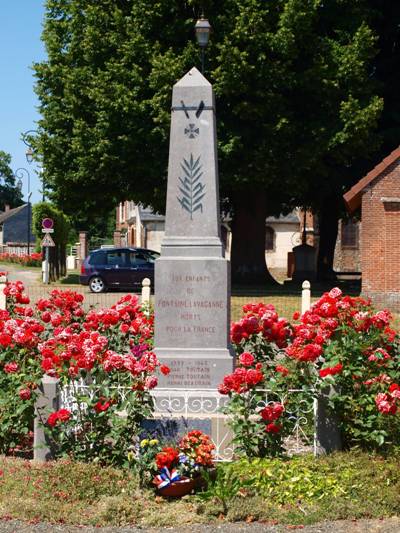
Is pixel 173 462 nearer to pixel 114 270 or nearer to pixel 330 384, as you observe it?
pixel 330 384

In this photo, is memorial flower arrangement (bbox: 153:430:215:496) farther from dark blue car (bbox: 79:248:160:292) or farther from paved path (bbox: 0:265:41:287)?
paved path (bbox: 0:265:41:287)

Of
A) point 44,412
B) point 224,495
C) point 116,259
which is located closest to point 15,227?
point 116,259

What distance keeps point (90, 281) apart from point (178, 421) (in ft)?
80.7

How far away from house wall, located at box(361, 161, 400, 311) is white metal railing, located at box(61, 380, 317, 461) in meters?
16.5

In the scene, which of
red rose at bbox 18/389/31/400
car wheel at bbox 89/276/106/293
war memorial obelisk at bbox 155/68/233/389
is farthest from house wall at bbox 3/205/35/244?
red rose at bbox 18/389/31/400

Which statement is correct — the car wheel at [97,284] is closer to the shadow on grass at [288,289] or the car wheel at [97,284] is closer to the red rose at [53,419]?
the shadow on grass at [288,289]

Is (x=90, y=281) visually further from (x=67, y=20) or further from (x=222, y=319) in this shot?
(x=222, y=319)

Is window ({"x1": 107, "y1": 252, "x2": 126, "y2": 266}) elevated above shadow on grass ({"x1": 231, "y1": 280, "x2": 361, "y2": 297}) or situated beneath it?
elevated above

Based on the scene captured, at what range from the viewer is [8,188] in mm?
127562

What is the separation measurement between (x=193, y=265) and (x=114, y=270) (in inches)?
904

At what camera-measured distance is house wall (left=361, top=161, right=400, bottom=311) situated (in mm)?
24266

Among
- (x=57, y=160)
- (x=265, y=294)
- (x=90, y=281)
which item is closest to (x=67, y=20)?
(x=57, y=160)

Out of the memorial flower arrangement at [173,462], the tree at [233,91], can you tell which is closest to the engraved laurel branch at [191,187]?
the memorial flower arrangement at [173,462]

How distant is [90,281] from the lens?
105 ft
